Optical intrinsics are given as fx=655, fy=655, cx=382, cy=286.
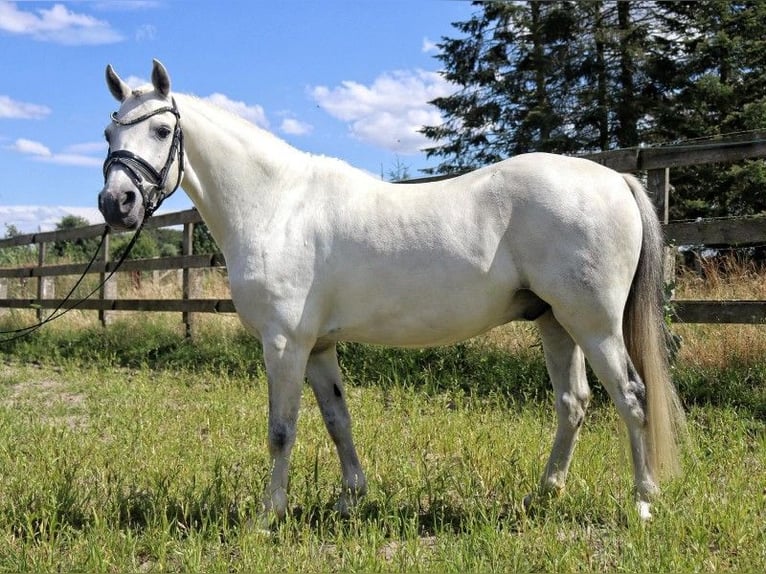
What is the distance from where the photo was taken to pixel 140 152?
3.23m

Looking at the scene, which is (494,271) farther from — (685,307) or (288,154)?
(685,307)

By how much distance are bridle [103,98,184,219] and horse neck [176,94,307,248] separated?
9 cm

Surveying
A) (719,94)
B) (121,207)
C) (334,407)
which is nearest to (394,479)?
(334,407)

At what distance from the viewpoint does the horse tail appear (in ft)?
10.3

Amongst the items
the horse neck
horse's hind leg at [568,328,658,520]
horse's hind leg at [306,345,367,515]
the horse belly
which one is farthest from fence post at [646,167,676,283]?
the horse neck

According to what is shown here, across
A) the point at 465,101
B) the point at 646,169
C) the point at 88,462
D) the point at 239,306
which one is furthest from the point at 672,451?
the point at 465,101

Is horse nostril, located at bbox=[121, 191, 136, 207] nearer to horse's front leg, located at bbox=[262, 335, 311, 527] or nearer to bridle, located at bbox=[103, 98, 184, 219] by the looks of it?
bridle, located at bbox=[103, 98, 184, 219]

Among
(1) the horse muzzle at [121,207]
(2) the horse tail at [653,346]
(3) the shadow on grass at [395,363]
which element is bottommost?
(3) the shadow on grass at [395,363]

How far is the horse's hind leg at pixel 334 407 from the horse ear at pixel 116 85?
1676mm

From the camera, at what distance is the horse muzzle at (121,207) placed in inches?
121

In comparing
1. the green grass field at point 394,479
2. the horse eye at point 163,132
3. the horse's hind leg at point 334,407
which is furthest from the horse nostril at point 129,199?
the green grass field at point 394,479

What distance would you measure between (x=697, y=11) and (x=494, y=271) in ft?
58.4

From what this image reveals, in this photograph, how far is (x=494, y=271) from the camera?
3.14 metres

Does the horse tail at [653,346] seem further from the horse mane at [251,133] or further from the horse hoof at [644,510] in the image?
the horse mane at [251,133]
